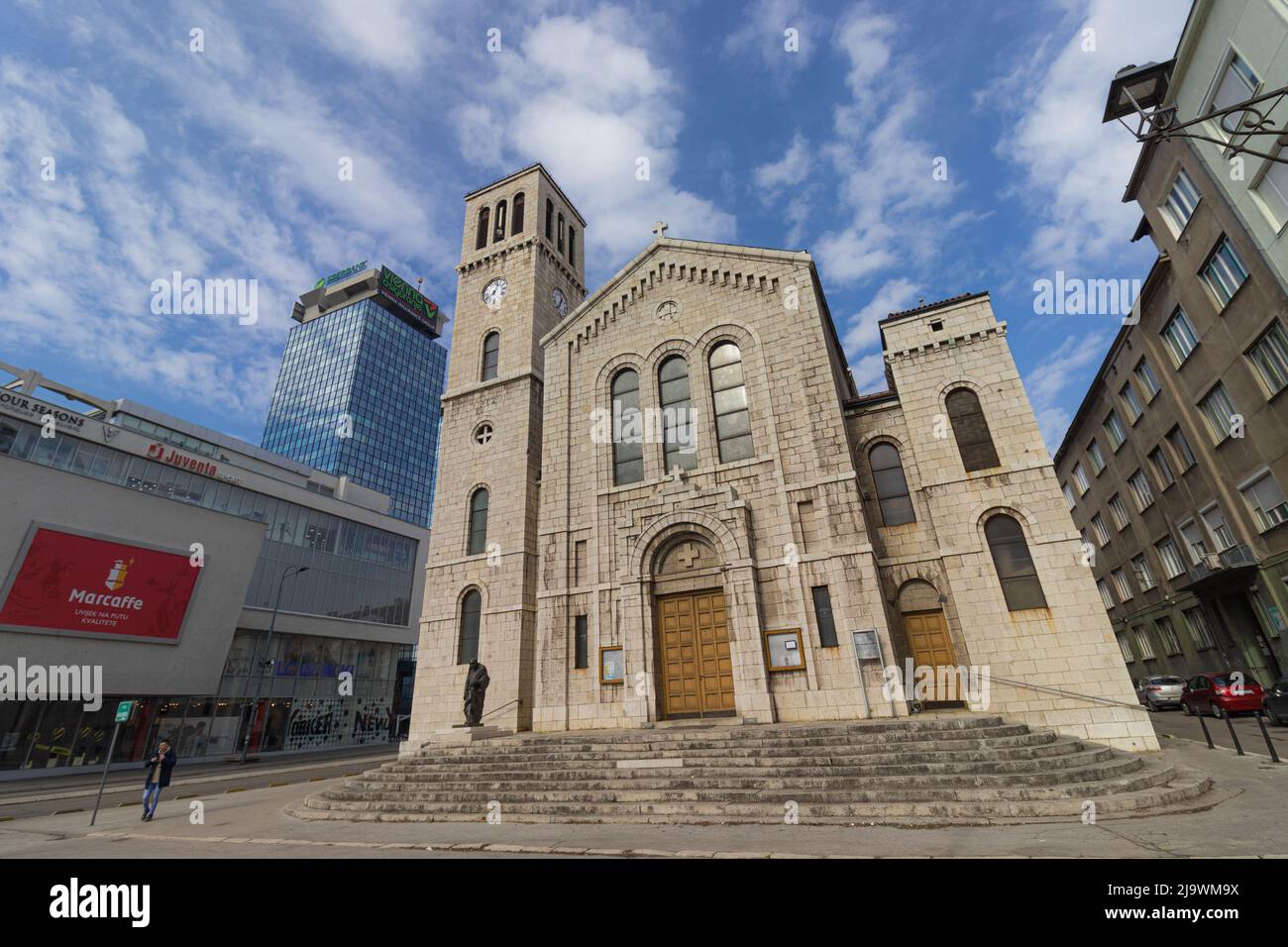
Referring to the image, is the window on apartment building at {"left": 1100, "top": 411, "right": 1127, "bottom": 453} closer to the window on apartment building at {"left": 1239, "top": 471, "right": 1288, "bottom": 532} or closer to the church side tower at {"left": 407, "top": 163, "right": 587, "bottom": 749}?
the window on apartment building at {"left": 1239, "top": 471, "right": 1288, "bottom": 532}

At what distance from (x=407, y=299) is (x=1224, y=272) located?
113 metres

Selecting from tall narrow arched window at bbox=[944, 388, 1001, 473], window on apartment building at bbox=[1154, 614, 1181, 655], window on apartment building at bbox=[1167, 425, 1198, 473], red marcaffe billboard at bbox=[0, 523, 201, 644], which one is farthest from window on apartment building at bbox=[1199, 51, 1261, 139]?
red marcaffe billboard at bbox=[0, 523, 201, 644]

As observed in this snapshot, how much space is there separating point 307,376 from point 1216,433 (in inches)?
4583

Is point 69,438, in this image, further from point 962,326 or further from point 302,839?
point 962,326

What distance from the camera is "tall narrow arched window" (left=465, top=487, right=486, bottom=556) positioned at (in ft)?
71.1

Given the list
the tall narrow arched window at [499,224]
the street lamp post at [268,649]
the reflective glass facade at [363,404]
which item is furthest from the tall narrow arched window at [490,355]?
the reflective glass facade at [363,404]

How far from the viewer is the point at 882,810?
9336mm

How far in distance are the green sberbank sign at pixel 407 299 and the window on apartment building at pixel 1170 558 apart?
112258mm

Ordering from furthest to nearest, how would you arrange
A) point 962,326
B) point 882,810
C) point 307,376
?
point 307,376, point 962,326, point 882,810

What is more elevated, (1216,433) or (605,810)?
(1216,433)

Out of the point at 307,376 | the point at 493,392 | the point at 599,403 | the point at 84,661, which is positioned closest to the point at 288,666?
the point at 84,661

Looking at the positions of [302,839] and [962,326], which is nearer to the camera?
[302,839]
